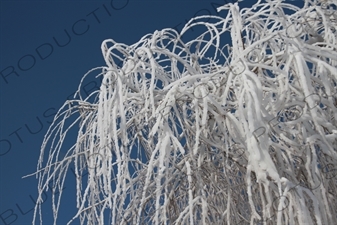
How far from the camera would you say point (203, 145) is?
1622 mm

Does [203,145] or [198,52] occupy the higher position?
[198,52]

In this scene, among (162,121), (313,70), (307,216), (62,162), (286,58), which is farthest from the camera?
(313,70)

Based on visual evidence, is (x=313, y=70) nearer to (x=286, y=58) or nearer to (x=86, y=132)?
(x=286, y=58)

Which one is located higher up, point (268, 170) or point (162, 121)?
point (162, 121)

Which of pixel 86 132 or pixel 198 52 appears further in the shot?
pixel 198 52

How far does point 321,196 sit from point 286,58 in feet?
1.62

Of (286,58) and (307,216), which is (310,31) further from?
(307,216)

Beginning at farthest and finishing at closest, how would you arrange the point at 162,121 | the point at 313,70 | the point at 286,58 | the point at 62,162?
the point at 313,70, the point at 62,162, the point at 286,58, the point at 162,121

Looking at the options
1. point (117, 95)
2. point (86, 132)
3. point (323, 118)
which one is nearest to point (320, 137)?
point (323, 118)

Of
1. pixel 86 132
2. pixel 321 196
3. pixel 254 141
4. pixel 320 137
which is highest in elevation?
pixel 86 132

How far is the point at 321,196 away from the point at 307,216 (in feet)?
0.87

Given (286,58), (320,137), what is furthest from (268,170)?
(286,58)

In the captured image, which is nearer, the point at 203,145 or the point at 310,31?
the point at 203,145

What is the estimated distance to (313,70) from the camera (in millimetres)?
1977
